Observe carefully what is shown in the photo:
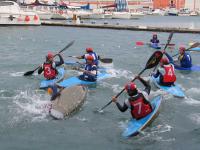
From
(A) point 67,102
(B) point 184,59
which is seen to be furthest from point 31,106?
(B) point 184,59

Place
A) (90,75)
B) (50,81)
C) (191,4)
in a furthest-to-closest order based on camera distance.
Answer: (191,4), (90,75), (50,81)

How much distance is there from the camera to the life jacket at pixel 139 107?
42.8 ft

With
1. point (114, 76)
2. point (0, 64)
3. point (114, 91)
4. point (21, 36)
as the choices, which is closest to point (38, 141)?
point (114, 91)

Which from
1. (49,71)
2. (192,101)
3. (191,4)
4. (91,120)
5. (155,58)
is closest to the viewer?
(91,120)

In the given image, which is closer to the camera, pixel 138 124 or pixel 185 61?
pixel 138 124

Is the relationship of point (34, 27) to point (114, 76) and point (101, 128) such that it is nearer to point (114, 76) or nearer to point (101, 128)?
point (114, 76)

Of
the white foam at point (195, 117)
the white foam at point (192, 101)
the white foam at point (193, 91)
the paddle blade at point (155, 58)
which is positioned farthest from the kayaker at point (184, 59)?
the white foam at point (195, 117)

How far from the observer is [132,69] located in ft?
79.8

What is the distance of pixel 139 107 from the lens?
43.3 feet

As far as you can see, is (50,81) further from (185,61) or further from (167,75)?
(185,61)

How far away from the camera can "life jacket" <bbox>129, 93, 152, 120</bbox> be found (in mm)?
13047

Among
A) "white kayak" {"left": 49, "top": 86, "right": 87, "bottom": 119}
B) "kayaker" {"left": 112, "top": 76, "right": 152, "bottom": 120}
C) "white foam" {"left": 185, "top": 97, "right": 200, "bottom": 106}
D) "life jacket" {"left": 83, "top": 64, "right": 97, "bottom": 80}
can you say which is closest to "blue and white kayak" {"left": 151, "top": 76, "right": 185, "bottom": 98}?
"white foam" {"left": 185, "top": 97, "right": 200, "bottom": 106}

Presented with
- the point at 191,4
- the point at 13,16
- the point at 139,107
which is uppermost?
the point at 191,4

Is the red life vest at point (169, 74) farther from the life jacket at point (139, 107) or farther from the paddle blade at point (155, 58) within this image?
the life jacket at point (139, 107)
